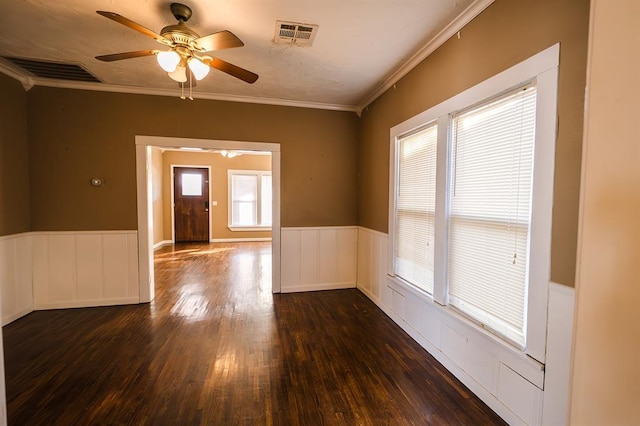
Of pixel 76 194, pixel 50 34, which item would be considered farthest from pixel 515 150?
pixel 76 194

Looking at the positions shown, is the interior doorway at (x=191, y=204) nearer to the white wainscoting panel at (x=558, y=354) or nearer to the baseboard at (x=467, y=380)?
the baseboard at (x=467, y=380)

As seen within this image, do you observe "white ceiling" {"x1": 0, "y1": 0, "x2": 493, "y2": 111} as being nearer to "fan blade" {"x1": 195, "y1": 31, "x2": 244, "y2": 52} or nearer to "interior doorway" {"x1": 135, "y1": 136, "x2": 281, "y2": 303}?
"fan blade" {"x1": 195, "y1": 31, "x2": 244, "y2": 52}

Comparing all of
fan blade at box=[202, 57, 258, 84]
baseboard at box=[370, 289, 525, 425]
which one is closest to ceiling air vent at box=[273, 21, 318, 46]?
fan blade at box=[202, 57, 258, 84]

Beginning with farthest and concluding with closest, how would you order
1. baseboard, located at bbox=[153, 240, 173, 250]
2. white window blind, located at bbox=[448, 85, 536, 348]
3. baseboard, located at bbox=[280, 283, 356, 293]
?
1. baseboard, located at bbox=[153, 240, 173, 250]
2. baseboard, located at bbox=[280, 283, 356, 293]
3. white window blind, located at bbox=[448, 85, 536, 348]

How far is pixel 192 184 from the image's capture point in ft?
25.8

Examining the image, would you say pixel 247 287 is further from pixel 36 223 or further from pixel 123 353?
pixel 36 223

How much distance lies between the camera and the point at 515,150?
1.64 metres

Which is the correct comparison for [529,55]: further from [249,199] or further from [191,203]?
[191,203]

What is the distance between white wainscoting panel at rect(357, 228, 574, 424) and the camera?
138cm

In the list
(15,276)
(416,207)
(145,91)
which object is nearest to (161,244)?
(15,276)

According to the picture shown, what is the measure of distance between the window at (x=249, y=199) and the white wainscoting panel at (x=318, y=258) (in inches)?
182

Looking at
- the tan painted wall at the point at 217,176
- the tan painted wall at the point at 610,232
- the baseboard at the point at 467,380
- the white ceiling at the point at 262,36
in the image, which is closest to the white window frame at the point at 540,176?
the baseboard at the point at 467,380

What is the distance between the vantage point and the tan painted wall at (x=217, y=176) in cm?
764

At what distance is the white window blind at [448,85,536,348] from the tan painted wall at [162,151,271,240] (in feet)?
22.4
